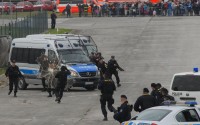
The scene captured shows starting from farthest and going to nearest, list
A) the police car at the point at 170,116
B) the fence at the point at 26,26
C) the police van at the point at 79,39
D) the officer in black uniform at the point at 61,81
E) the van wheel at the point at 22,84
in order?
the fence at the point at 26,26 < the police van at the point at 79,39 < the van wheel at the point at 22,84 < the officer in black uniform at the point at 61,81 < the police car at the point at 170,116

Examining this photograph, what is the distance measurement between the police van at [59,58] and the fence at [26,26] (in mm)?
11103

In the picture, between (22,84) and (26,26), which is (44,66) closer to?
(22,84)

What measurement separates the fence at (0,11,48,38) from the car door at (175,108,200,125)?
97.7 feet

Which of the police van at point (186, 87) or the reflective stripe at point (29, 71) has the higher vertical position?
the police van at point (186, 87)


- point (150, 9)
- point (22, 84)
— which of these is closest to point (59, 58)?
point (22, 84)

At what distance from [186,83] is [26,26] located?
30.9 metres

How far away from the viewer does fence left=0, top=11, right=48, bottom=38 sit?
4922cm

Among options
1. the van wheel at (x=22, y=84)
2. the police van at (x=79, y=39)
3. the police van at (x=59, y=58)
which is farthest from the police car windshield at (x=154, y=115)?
the police van at (x=79, y=39)

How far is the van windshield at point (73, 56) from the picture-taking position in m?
35.8

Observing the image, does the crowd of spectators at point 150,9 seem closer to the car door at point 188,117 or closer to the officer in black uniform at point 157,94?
the officer in black uniform at point 157,94

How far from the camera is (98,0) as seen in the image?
8725 cm

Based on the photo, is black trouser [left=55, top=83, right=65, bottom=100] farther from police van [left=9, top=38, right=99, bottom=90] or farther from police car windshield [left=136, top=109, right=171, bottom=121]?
police car windshield [left=136, top=109, right=171, bottom=121]

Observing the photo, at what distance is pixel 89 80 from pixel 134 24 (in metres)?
33.7

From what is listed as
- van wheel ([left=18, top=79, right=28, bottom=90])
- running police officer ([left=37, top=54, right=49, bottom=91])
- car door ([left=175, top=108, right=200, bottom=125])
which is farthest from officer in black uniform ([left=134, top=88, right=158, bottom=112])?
van wheel ([left=18, top=79, right=28, bottom=90])
